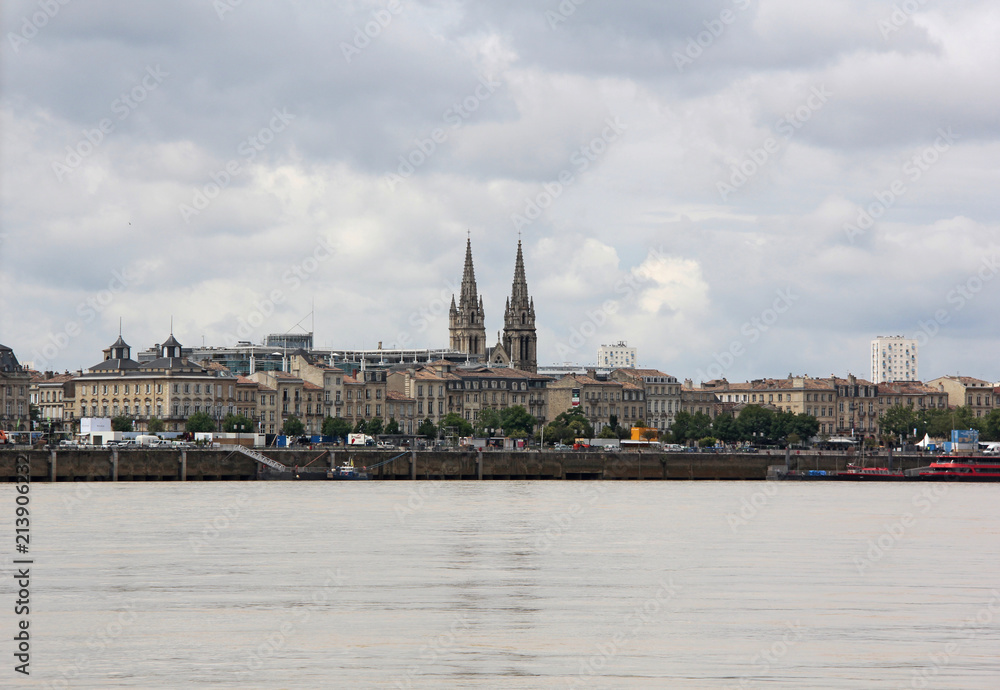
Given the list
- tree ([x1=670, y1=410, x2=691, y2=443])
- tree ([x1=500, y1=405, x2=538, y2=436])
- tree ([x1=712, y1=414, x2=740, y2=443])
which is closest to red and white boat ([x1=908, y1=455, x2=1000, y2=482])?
tree ([x1=500, y1=405, x2=538, y2=436])

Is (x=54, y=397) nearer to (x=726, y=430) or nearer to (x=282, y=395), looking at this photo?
(x=282, y=395)

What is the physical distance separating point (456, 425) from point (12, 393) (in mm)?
36601

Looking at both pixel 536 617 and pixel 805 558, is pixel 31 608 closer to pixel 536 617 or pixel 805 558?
pixel 536 617

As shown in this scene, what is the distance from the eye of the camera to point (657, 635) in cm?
2617

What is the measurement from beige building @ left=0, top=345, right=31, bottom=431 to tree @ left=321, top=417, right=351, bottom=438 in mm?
23086

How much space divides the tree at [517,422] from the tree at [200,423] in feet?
99.3

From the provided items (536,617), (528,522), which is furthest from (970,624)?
(528,522)

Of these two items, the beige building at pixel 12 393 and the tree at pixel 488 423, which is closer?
the beige building at pixel 12 393

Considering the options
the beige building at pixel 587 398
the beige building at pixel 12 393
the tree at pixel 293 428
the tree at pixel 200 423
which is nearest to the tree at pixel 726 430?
the beige building at pixel 587 398

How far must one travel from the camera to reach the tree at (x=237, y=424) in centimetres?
13082

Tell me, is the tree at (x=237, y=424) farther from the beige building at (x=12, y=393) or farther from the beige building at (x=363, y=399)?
the beige building at (x=12, y=393)

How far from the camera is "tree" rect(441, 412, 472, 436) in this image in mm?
147000

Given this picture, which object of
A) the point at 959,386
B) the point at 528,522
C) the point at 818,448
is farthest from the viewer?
the point at 959,386

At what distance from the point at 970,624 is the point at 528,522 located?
88.0 feet
